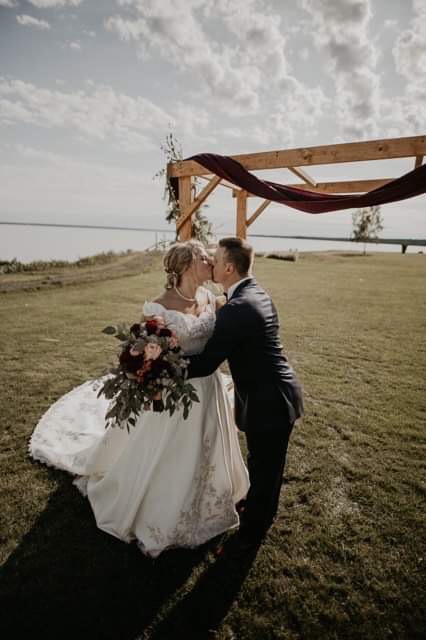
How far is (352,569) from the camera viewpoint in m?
3.22

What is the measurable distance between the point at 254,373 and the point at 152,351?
1061 mm

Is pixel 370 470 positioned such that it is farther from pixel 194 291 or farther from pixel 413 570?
pixel 194 291

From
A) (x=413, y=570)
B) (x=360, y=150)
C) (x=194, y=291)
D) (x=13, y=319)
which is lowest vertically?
(x=413, y=570)

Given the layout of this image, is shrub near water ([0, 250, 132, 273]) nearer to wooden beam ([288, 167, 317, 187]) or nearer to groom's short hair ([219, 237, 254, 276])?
wooden beam ([288, 167, 317, 187])

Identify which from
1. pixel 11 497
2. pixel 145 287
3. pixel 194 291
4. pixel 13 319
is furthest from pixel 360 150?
pixel 145 287

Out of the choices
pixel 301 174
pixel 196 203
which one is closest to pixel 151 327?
pixel 196 203

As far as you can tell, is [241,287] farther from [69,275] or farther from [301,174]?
[69,275]

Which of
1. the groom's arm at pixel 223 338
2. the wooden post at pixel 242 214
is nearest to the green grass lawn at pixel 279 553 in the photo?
the groom's arm at pixel 223 338

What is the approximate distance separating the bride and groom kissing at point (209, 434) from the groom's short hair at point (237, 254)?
1cm

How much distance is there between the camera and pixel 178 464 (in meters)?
3.40

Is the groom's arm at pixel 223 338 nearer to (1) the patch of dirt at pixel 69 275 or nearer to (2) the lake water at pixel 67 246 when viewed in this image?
(2) the lake water at pixel 67 246

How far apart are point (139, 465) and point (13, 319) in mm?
10218

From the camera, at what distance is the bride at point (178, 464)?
11.0ft

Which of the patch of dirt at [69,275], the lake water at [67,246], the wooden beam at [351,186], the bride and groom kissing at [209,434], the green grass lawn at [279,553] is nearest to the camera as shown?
the green grass lawn at [279,553]
